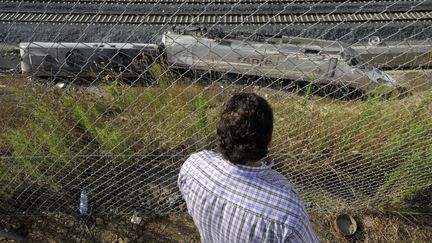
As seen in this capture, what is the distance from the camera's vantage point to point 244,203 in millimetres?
2049

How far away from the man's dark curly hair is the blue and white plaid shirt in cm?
8

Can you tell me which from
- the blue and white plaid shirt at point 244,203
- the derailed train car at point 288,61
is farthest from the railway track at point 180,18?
the blue and white plaid shirt at point 244,203

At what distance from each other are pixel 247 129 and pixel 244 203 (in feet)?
1.22

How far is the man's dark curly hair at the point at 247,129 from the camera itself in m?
2.03

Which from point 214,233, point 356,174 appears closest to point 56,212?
point 214,233

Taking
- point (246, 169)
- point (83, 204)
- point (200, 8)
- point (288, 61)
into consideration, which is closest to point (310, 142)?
point (83, 204)

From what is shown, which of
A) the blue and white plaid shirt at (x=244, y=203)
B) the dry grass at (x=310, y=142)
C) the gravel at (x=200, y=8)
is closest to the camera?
the blue and white plaid shirt at (x=244, y=203)

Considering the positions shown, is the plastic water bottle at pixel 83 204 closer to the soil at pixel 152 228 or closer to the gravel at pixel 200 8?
the soil at pixel 152 228

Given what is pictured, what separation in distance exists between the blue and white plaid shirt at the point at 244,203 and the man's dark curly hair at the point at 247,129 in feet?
0.25

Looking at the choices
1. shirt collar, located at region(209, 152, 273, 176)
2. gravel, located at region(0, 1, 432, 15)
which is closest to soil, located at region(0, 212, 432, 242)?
shirt collar, located at region(209, 152, 273, 176)

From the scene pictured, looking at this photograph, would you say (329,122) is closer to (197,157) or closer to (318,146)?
(318,146)

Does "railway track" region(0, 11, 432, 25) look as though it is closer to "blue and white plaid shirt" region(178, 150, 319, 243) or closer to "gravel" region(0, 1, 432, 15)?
"gravel" region(0, 1, 432, 15)

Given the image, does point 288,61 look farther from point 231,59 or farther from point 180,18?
point 180,18

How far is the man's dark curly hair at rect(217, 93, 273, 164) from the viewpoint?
6.64ft
